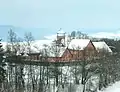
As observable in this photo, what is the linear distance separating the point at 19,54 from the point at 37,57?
6.62 meters

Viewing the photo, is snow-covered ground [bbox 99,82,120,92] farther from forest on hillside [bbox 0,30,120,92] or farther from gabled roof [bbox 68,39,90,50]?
gabled roof [bbox 68,39,90,50]

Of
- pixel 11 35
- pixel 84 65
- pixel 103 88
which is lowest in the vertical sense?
pixel 103 88

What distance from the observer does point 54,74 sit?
4888 centimetres

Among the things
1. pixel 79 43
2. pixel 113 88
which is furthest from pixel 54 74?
pixel 79 43

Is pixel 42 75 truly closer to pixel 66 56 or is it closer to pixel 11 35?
pixel 11 35

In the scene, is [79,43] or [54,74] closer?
[54,74]

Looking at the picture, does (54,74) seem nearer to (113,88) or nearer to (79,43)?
(113,88)

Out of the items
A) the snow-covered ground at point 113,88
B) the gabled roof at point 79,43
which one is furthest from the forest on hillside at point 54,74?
the gabled roof at point 79,43

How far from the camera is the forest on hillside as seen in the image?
44.8 meters

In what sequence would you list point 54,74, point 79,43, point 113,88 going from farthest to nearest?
point 79,43 < point 113,88 < point 54,74

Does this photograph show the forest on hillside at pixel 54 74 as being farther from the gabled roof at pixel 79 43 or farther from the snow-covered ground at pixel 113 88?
the gabled roof at pixel 79 43

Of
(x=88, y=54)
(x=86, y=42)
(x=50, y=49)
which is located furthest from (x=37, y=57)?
(x=86, y=42)

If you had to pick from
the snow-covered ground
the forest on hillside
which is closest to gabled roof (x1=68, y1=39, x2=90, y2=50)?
the forest on hillside

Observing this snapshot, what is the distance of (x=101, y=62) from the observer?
54.3 meters
